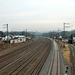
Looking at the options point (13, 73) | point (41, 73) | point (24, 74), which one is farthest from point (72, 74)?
point (13, 73)

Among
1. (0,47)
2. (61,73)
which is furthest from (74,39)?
(61,73)

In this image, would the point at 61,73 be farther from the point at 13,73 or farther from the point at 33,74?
the point at 13,73

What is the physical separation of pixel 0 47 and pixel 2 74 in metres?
21.1

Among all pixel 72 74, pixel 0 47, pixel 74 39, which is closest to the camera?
pixel 72 74

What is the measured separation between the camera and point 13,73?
44.7 feet

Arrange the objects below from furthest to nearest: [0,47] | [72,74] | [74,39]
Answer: [74,39] → [0,47] → [72,74]

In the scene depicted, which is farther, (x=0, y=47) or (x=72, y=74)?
(x=0, y=47)

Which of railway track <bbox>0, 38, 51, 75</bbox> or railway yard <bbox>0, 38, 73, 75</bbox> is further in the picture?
railway track <bbox>0, 38, 51, 75</bbox>

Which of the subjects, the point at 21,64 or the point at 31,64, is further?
the point at 31,64

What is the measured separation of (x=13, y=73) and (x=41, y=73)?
3.56 meters

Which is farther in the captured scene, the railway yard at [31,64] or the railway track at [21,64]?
the railway track at [21,64]

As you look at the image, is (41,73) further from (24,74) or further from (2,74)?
(2,74)

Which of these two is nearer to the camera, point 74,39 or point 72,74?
point 72,74

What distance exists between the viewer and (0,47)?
33031mm
